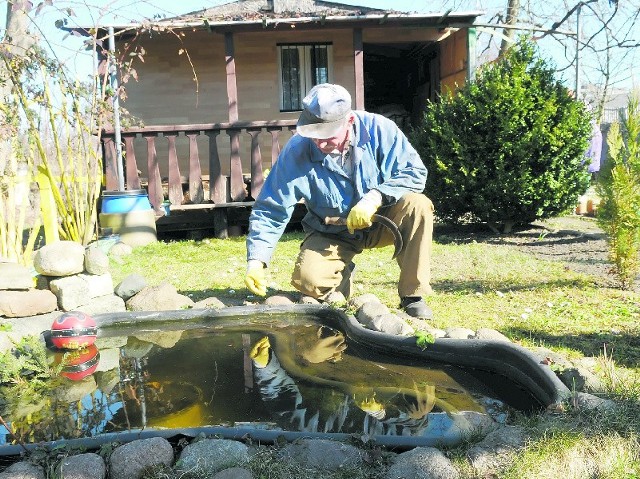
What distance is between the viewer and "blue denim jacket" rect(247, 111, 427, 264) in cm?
396

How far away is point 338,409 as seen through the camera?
2586 millimetres

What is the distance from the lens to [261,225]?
3.95m

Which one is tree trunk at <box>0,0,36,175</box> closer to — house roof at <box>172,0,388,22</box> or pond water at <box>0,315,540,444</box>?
pond water at <box>0,315,540,444</box>

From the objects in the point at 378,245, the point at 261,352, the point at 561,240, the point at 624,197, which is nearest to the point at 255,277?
the point at 261,352

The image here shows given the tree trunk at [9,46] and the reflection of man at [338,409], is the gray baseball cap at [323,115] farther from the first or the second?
the tree trunk at [9,46]

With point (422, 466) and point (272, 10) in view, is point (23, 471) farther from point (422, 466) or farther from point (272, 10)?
point (272, 10)

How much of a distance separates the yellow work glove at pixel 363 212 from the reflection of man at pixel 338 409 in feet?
3.68

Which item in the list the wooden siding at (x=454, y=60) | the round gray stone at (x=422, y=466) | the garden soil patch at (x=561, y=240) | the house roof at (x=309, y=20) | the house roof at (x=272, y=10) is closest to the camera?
the round gray stone at (x=422, y=466)

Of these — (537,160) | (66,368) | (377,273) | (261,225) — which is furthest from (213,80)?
(66,368)

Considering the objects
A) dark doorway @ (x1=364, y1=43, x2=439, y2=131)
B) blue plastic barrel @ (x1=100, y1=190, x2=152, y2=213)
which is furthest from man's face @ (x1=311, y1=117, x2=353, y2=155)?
dark doorway @ (x1=364, y1=43, x2=439, y2=131)

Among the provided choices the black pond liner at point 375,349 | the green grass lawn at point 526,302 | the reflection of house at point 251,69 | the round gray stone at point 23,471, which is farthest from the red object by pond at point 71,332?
the reflection of house at point 251,69

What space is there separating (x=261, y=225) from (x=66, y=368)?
139 centimetres

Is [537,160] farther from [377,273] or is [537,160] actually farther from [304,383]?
[304,383]

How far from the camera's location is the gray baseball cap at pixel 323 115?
370 cm
